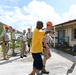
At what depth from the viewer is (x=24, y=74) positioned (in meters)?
7.51

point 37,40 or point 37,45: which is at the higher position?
point 37,40

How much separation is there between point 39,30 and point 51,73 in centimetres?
192

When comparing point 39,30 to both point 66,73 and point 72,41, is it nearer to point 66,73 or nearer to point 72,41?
point 66,73

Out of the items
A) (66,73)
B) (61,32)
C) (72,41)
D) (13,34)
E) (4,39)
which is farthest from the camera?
(61,32)

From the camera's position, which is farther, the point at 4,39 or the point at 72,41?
the point at 72,41

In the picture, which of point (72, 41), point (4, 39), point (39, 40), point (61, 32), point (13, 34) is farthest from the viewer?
point (61, 32)

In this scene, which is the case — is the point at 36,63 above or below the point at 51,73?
above

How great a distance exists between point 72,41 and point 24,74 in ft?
41.9

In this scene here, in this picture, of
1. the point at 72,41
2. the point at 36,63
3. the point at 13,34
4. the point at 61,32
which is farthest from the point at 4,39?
the point at 61,32

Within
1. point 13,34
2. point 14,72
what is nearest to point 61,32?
point 13,34

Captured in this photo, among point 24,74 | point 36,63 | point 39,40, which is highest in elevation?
point 39,40

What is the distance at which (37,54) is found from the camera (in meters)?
6.36

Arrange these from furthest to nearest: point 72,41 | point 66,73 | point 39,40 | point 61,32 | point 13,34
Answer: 1. point 61,32
2. point 72,41
3. point 13,34
4. point 66,73
5. point 39,40

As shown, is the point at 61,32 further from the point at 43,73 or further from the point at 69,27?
the point at 43,73
